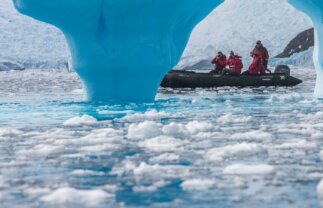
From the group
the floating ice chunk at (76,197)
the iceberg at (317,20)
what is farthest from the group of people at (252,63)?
the floating ice chunk at (76,197)

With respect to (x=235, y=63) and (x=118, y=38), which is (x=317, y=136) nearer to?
(x=118, y=38)

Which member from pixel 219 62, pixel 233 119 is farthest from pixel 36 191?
pixel 219 62

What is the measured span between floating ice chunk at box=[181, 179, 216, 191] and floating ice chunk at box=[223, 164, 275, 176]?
31cm

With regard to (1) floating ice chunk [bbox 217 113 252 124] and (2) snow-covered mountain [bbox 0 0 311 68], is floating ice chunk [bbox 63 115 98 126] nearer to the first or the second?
(1) floating ice chunk [bbox 217 113 252 124]

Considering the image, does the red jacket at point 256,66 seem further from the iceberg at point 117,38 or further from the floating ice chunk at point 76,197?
the floating ice chunk at point 76,197

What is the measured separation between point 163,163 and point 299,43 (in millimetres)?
65412

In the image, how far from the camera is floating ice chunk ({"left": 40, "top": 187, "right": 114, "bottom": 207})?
3.77m

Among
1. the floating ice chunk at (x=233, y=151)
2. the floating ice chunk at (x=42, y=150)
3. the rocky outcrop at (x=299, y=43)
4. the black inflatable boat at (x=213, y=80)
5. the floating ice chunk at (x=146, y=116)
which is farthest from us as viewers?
the rocky outcrop at (x=299, y=43)

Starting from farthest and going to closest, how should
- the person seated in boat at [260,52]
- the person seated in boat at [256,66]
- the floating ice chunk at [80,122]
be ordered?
the person seated in boat at [256,66] → the person seated in boat at [260,52] → the floating ice chunk at [80,122]

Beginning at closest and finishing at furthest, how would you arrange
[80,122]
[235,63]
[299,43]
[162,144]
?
[162,144] → [80,122] → [235,63] → [299,43]

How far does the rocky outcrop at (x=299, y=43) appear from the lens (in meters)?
67.5

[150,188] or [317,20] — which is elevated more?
[317,20]

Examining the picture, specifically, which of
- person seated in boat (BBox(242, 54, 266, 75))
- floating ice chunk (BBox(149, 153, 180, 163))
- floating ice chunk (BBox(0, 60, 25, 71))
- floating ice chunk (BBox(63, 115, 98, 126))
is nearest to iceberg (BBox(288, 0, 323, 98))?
person seated in boat (BBox(242, 54, 266, 75))

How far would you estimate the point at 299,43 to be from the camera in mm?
69000
